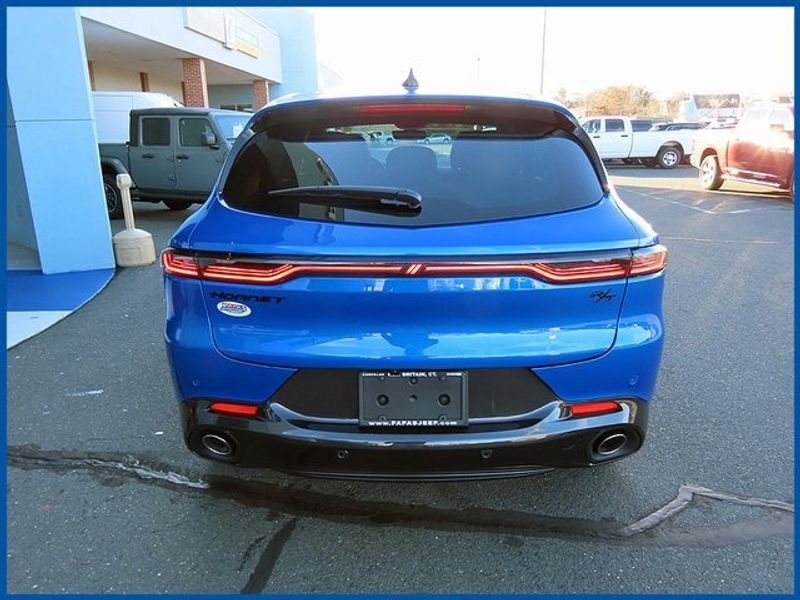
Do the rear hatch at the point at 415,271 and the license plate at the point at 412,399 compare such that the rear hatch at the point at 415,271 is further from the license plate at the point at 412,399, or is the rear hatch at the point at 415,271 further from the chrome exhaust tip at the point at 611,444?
the chrome exhaust tip at the point at 611,444

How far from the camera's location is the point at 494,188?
7.72 feet

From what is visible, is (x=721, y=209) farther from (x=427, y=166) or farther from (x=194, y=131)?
(x=427, y=166)

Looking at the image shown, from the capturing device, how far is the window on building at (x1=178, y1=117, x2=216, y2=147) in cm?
1104

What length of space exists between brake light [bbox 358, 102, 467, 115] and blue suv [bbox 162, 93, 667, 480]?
0.34m

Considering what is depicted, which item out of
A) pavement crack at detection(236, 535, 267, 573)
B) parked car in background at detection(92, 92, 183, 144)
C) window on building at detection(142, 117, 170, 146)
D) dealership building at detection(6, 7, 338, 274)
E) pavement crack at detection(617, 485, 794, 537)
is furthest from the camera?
parked car in background at detection(92, 92, 183, 144)

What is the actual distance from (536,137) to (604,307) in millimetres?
819

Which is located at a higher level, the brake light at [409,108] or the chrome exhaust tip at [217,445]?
the brake light at [409,108]

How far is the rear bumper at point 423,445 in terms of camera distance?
7.06 ft

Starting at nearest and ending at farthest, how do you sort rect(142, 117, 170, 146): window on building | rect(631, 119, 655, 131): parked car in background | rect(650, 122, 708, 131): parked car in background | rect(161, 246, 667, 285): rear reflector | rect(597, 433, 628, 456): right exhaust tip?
1. rect(161, 246, 667, 285): rear reflector
2. rect(597, 433, 628, 456): right exhaust tip
3. rect(142, 117, 170, 146): window on building
4. rect(631, 119, 655, 131): parked car in background
5. rect(650, 122, 708, 131): parked car in background

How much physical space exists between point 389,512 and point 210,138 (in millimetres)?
9768

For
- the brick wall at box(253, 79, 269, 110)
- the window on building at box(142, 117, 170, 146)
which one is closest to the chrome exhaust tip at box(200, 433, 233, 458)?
the window on building at box(142, 117, 170, 146)

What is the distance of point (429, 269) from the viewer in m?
2.07

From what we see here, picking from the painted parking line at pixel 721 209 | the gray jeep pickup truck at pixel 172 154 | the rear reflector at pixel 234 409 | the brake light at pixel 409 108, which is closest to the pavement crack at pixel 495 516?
the rear reflector at pixel 234 409

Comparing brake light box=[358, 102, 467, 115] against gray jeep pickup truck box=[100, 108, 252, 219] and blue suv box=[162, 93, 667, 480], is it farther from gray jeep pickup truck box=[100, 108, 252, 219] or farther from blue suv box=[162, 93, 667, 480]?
gray jeep pickup truck box=[100, 108, 252, 219]
